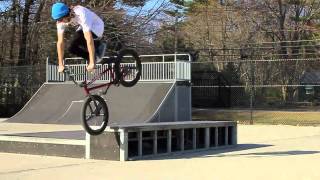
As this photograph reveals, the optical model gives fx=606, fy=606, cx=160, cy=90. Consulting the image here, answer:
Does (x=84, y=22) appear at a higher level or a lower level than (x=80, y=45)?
higher

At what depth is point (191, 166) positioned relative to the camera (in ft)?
38.2

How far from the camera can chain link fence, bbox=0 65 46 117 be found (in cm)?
3219

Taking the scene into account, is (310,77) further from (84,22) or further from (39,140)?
(84,22)

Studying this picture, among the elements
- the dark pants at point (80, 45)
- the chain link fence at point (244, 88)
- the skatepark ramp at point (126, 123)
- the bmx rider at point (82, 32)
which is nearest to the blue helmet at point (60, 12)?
the bmx rider at point (82, 32)

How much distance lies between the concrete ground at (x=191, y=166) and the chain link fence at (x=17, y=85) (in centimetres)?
1856

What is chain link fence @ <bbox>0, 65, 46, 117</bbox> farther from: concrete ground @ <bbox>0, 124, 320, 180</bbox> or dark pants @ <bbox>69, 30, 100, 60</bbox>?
dark pants @ <bbox>69, 30, 100, 60</bbox>

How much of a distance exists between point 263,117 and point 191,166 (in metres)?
19.4

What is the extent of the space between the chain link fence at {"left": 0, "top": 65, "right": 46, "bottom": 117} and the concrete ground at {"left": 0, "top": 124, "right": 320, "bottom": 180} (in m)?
18.6

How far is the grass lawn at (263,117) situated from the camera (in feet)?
91.3

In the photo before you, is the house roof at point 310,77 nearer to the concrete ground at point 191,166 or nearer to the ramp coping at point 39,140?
the concrete ground at point 191,166

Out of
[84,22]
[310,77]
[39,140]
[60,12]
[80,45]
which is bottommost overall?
[39,140]

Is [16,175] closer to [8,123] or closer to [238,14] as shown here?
[8,123]

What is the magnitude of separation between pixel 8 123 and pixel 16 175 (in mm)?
16181

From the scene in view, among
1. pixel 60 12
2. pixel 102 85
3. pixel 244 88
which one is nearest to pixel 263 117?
pixel 244 88
